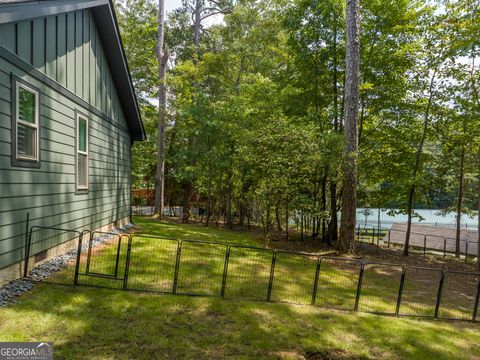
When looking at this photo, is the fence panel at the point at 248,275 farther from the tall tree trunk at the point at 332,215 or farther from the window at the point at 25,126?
the tall tree trunk at the point at 332,215

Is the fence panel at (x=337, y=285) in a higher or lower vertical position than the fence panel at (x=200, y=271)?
lower

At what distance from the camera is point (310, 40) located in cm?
1354

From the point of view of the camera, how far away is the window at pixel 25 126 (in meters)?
5.16

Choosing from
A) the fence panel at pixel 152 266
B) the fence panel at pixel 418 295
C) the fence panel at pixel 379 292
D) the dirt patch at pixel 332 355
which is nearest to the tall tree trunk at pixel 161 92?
the fence panel at pixel 152 266

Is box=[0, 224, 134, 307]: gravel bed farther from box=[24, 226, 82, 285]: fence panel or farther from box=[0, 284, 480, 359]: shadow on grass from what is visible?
box=[0, 284, 480, 359]: shadow on grass

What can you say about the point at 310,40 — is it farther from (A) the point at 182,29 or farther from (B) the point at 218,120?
(A) the point at 182,29

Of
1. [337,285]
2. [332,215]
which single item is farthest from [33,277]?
[332,215]

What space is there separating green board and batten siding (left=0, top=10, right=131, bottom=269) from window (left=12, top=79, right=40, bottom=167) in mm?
132

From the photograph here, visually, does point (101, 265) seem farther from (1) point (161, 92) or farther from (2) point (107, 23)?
(1) point (161, 92)

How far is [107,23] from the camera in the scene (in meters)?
8.70

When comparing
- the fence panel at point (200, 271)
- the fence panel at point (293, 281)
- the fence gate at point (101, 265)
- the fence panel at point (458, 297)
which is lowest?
the fence panel at point (458, 297)

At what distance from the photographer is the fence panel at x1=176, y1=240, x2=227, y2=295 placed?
6023 millimetres

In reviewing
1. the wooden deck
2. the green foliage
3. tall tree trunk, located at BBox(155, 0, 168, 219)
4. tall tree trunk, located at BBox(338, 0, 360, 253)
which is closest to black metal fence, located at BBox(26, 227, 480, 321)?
tall tree trunk, located at BBox(338, 0, 360, 253)

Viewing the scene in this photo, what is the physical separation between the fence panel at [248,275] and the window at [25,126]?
4140 millimetres
